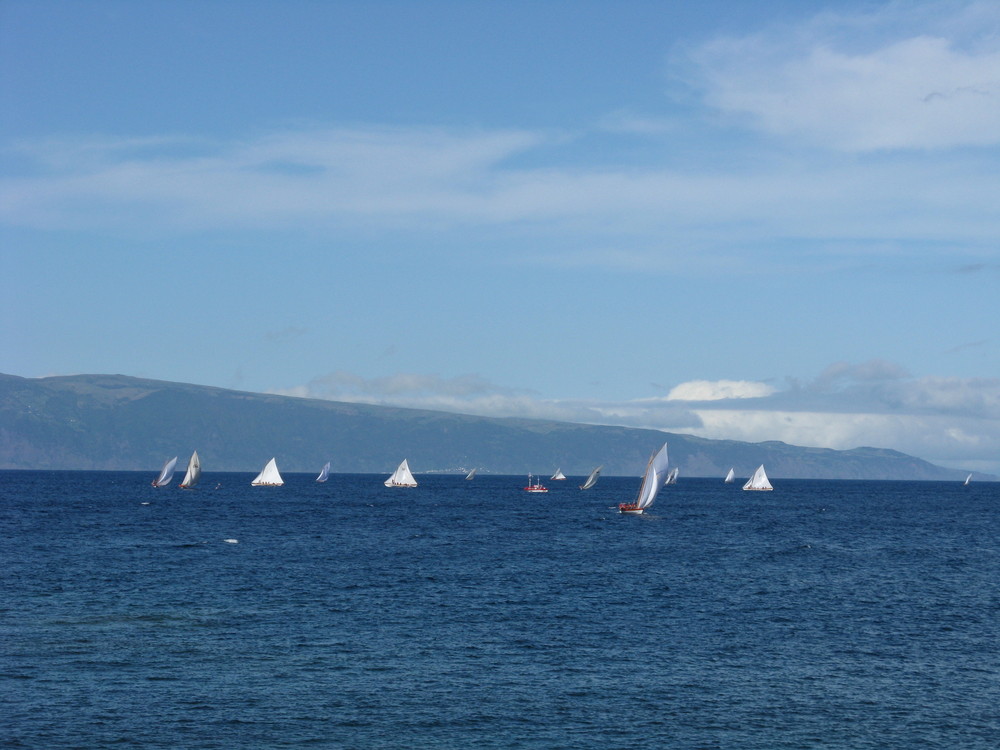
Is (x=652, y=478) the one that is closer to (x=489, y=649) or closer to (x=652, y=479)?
(x=652, y=479)

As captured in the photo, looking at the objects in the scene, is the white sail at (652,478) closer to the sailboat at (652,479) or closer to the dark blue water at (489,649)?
the sailboat at (652,479)

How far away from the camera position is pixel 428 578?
98438 mm

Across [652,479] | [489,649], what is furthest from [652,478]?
[489,649]

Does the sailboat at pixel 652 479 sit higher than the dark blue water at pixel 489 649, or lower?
higher

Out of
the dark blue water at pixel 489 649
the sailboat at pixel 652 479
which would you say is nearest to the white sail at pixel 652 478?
the sailboat at pixel 652 479

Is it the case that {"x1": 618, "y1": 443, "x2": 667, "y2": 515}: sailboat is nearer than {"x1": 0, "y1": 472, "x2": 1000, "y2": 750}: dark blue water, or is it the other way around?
{"x1": 0, "y1": 472, "x2": 1000, "y2": 750}: dark blue water

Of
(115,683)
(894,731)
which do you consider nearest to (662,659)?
(894,731)

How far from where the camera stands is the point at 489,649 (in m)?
65.8

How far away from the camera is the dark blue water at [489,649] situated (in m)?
49.9

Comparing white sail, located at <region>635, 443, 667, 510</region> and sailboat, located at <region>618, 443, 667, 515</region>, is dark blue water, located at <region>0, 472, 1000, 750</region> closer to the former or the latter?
white sail, located at <region>635, 443, 667, 510</region>

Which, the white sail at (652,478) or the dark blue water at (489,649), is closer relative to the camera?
the dark blue water at (489,649)

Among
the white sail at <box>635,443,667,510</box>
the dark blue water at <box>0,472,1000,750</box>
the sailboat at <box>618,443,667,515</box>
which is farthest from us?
the sailboat at <box>618,443,667,515</box>

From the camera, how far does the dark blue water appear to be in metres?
49.9

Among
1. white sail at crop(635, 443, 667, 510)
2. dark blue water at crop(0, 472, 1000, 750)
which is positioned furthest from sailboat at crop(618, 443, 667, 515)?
dark blue water at crop(0, 472, 1000, 750)
